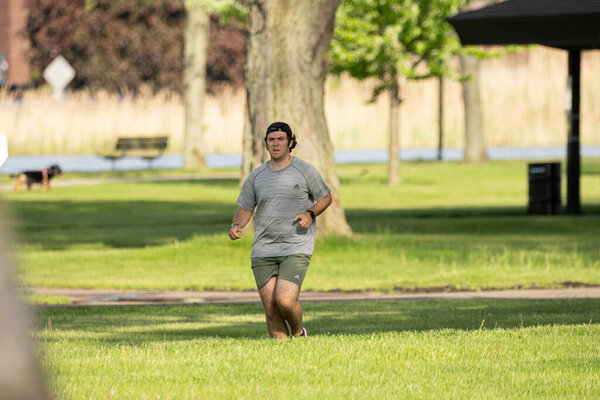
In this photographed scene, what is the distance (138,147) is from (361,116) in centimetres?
1325

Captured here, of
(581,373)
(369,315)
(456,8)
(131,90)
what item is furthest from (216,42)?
(581,373)

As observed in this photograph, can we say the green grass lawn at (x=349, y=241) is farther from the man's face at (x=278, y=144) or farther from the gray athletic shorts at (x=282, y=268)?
the man's face at (x=278, y=144)

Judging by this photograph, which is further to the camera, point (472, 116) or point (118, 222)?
point (472, 116)

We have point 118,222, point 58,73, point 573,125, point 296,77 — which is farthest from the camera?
point 58,73

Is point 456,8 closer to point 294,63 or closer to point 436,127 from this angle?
point 294,63

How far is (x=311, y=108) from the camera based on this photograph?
18750 mm

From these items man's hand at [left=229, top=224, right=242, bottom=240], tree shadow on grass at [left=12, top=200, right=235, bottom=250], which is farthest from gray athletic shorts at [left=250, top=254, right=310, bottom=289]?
tree shadow on grass at [left=12, top=200, right=235, bottom=250]

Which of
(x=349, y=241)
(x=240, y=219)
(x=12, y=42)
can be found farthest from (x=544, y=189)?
(x=12, y=42)

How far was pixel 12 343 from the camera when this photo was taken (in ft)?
6.19

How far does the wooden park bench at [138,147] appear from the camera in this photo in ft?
132

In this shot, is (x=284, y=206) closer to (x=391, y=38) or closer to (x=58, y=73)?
(x=391, y=38)

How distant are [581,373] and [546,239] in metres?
13.2

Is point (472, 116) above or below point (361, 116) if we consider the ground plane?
above

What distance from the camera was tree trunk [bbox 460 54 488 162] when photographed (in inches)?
1690
